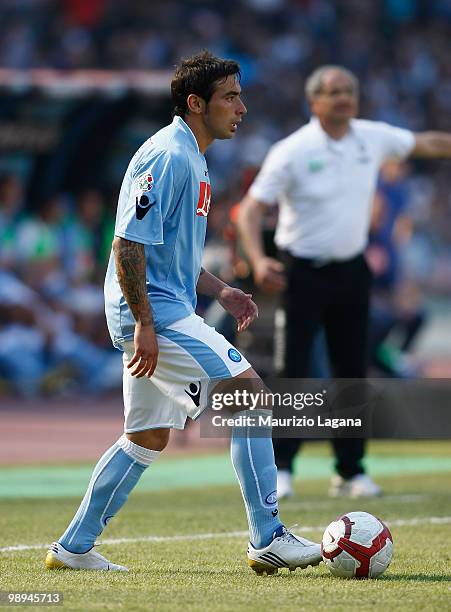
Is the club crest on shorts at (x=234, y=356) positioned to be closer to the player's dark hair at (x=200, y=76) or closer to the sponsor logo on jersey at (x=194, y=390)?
the sponsor logo on jersey at (x=194, y=390)

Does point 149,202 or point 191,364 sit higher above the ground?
point 149,202

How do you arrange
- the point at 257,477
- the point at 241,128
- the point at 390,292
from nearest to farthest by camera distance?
1. the point at 257,477
2. the point at 390,292
3. the point at 241,128

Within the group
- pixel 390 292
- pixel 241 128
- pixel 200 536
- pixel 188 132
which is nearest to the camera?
pixel 188 132

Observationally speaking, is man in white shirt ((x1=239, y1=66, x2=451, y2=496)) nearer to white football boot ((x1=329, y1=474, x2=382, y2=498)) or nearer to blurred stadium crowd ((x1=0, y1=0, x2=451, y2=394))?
white football boot ((x1=329, y1=474, x2=382, y2=498))

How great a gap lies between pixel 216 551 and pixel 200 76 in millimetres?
2356

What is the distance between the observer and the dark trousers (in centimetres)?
935

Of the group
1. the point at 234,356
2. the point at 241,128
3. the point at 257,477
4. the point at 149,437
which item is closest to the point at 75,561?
the point at 149,437

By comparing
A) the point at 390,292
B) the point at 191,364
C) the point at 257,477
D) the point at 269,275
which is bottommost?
the point at 390,292

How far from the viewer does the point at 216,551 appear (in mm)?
6863

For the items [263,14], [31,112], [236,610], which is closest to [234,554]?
[236,610]

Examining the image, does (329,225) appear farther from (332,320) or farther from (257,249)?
(332,320)

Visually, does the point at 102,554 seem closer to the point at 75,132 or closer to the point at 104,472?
the point at 104,472

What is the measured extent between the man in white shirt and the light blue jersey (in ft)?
10.6

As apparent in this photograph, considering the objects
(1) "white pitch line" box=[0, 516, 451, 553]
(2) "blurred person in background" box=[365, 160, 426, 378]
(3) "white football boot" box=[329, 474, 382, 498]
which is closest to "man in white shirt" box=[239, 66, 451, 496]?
(3) "white football boot" box=[329, 474, 382, 498]
